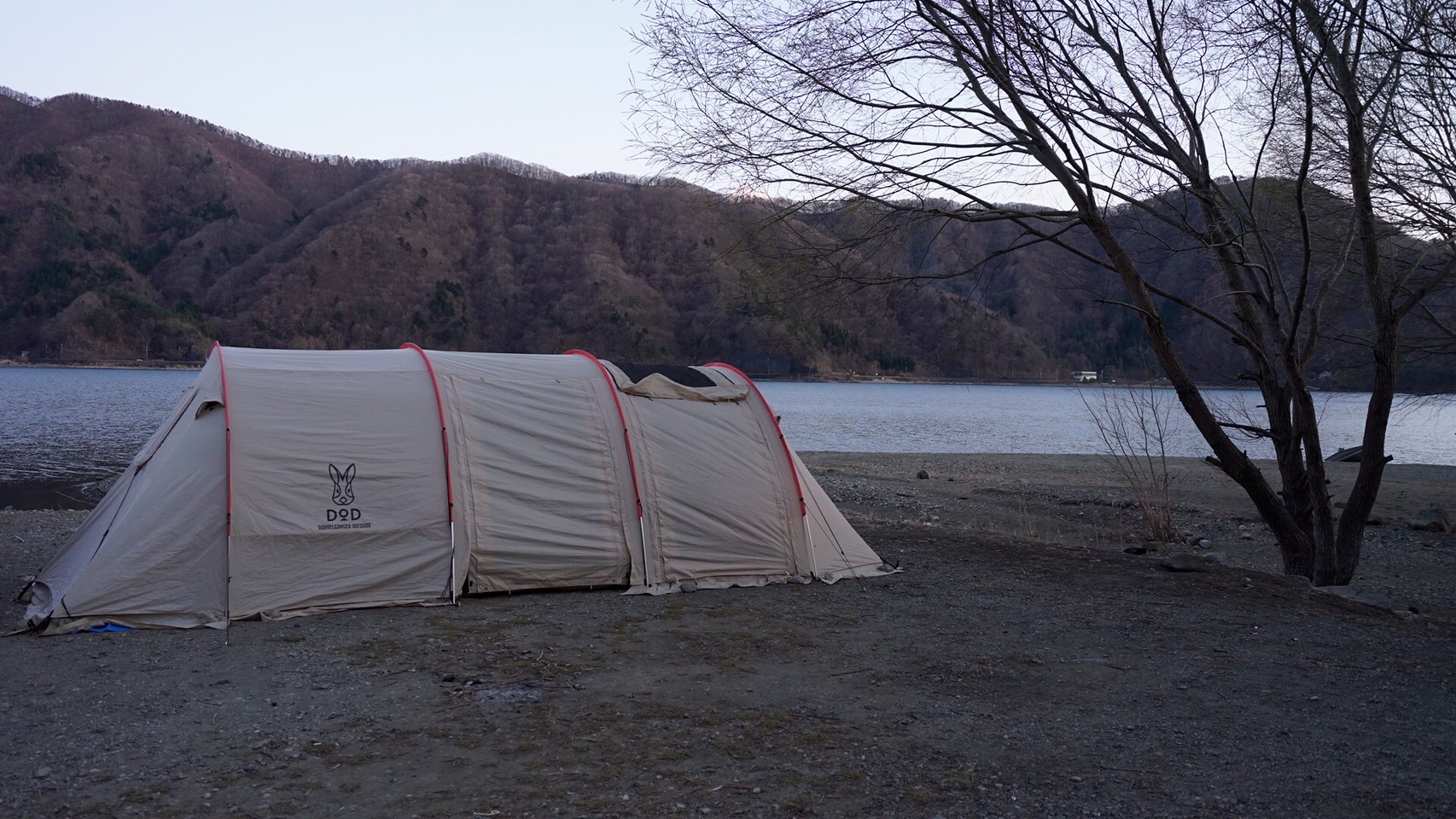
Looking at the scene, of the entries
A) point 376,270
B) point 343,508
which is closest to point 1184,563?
point 343,508

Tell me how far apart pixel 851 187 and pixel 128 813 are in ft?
21.0

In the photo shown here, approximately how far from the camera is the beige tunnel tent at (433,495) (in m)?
7.20

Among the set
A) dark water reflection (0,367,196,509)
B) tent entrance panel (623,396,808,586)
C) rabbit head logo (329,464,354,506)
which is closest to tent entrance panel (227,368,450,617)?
rabbit head logo (329,464,354,506)

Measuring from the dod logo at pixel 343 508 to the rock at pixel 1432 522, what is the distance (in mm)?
15326

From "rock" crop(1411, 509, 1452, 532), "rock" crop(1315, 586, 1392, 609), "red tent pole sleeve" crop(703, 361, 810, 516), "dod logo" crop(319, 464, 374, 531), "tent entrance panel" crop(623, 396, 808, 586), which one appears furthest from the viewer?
"rock" crop(1411, 509, 1452, 532)

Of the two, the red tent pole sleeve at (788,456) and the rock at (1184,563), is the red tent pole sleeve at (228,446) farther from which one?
the rock at (1184,563)

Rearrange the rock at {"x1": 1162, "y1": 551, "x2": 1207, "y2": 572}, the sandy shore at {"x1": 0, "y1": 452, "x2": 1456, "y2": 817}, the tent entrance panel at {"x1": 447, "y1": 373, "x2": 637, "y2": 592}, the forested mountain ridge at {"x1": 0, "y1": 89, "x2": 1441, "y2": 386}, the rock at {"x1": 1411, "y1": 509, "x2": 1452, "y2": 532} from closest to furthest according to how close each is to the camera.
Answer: the sandy shore at {"x1": 0, "y1": 452, "x2": 1456, "y2": 817}
the tent entrance panel at {"x1": 447, "y1": 373, "x2": 637, "y2": 592}
the rock at {"x1": 1162, "y1": 551, "x2": 1207, "y2": 572}
the rock at {"x1": 1411, "y1": 509, "x2": 1452, "y2": 532}
the forested mountain ridge at {"x1": 0, "y1": 89, "x2": 1441, "y2": 386}

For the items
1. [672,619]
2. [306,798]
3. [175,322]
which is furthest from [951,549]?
[175,322]

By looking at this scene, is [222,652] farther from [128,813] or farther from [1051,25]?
[1051,25]

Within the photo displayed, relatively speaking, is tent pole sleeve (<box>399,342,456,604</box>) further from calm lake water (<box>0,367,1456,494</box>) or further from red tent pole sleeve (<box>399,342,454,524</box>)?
calm lake water (<box>0,367,1456,494</box>)

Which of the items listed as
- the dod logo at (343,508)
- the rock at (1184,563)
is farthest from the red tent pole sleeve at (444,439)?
the rock at (1184,563)

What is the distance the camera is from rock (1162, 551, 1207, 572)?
9.48 metres

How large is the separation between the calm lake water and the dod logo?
10.1 metres

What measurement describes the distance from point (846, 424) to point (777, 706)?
46006 mm
